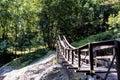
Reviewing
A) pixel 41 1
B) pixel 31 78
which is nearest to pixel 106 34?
pixel 41 1

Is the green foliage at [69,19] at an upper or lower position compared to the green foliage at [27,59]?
upper

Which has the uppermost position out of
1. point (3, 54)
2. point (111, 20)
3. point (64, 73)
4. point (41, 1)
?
point (41, 1)

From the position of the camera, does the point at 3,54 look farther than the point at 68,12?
Yes

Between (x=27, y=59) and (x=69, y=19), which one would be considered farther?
(x=69, y=19)

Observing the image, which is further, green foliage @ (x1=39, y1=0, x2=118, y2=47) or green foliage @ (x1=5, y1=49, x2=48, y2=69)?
green foliage @ (x1=39, y1=0, x2=118, y2=47)

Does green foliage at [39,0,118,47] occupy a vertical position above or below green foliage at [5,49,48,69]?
above

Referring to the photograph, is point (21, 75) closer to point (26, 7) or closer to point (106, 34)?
point (106, 34)

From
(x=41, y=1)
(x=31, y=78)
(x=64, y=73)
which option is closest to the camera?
(x=64, y=73)

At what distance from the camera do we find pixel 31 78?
54.1 ft

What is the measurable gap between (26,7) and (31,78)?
14.9 m

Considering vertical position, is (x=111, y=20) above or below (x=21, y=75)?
above

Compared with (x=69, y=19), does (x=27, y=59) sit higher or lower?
lower

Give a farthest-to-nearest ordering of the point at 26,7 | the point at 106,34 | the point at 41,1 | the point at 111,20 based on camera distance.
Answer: the point at 26,7, the point at 41,1, the point at 106,34, the point at 111,20

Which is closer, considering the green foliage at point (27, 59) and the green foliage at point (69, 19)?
the green foliage at point (27, 59)
